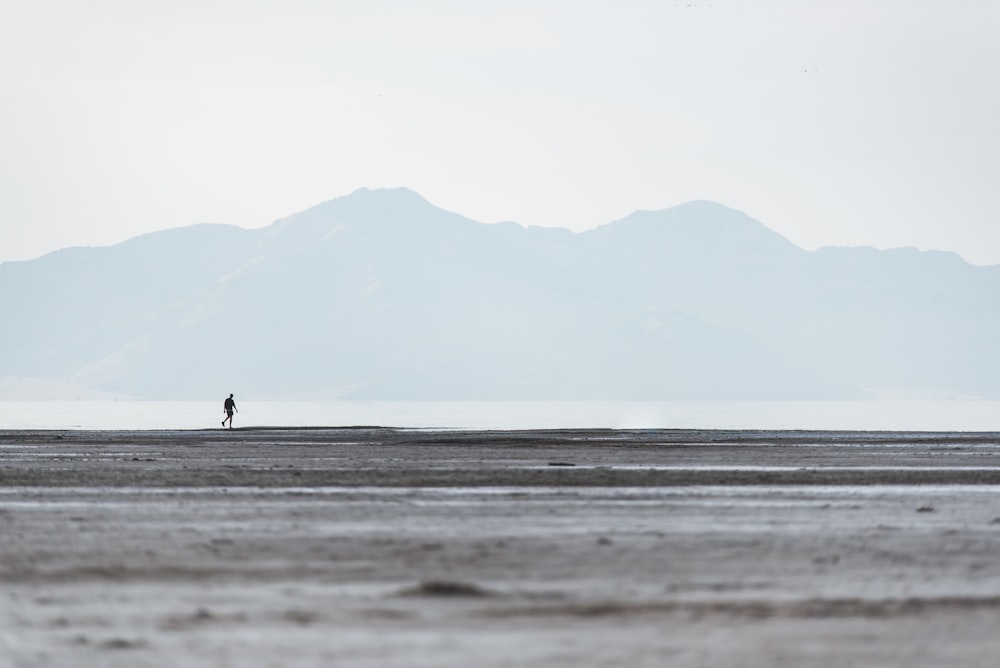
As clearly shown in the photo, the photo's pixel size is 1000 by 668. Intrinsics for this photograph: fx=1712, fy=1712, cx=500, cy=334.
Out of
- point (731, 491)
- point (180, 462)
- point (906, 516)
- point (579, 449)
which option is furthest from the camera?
point (579, 449)

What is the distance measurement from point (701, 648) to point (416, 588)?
3001mm

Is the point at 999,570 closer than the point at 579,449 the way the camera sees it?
Yes

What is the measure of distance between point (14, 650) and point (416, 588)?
10.3 feet

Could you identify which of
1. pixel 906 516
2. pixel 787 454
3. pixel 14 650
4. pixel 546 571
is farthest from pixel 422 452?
pixel 14 650

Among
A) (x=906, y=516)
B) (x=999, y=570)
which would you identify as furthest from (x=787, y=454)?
(x=999, y=570)

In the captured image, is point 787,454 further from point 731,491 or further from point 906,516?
point 906,516

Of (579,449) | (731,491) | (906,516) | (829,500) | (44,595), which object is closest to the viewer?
(44,595)

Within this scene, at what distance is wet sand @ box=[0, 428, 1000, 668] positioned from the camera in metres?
9.16

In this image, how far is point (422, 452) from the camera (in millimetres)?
40938

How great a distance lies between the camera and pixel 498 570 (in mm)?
12906

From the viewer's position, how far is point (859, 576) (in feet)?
40.9

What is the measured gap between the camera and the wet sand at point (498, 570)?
30.0 ft

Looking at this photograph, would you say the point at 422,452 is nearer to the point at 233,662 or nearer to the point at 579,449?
the point at 579,449

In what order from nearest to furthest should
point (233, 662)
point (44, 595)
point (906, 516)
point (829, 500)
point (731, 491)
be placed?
1. point (233, 662)
2. point (44, 595)
3. point (906, 516)
4. point (829, 500)
5. point (731, 491)
